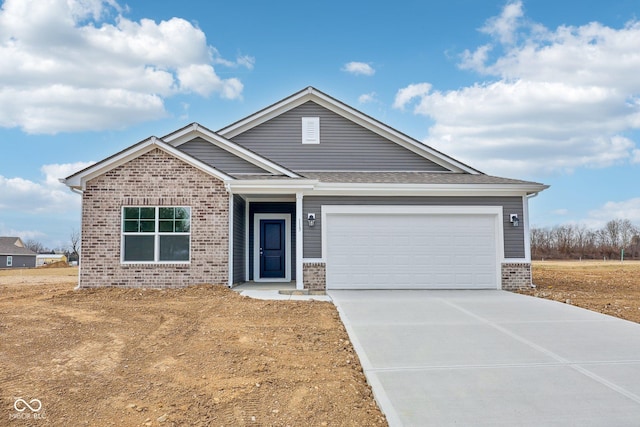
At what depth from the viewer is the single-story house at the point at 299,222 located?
11.7m

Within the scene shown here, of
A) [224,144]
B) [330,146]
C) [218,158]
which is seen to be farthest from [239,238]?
[330,146]

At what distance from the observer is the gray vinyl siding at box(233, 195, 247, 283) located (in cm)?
1243

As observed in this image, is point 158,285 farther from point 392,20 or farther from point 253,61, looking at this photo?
point 392,20

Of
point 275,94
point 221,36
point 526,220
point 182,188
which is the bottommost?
point 526,220

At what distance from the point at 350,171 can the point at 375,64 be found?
3993 mm

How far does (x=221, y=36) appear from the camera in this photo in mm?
15219

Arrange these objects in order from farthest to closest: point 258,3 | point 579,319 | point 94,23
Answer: point 258,3
point 94,23
point 579,319

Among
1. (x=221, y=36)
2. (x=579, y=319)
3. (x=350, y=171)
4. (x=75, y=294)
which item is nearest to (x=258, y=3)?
(x=221, y=36)

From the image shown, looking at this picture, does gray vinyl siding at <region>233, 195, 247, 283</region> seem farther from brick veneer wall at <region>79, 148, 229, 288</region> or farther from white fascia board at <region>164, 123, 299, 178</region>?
white fascia board at <region>164, 123, 299, 178</region>

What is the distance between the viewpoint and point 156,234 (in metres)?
11.8

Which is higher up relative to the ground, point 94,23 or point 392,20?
point 392,20

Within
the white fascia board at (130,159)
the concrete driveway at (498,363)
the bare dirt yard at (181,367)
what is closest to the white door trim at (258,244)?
the white fascia board at (130,159)

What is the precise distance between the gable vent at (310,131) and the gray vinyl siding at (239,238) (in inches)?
120

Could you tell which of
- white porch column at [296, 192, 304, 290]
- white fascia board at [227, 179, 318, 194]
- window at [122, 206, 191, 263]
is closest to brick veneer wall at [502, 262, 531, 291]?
white porch column at [296, 192, 304, 290]
